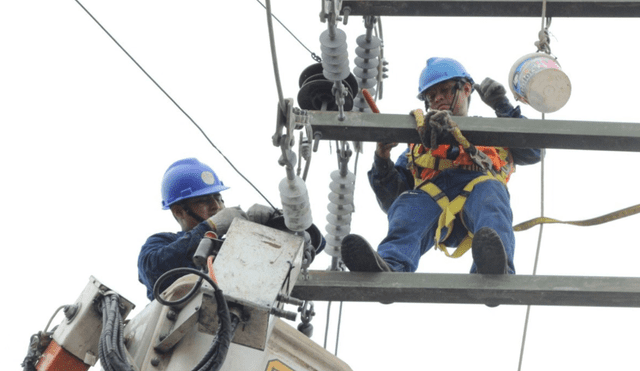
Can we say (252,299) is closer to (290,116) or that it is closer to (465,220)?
(290,116)

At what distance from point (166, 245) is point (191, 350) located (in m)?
1.31

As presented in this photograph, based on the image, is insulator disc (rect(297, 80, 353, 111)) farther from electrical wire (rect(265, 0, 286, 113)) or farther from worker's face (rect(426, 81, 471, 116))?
worker's face (rect(426, 81, 471, 116))

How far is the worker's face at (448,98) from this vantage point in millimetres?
6027

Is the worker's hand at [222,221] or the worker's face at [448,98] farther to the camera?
the worker's face at [448,98]

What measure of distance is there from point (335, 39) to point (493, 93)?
4.32 feet

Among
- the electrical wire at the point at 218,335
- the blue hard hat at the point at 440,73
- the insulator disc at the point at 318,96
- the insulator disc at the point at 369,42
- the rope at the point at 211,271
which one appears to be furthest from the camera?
the blue hard hat at the point at 440,73

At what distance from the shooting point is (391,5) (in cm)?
496

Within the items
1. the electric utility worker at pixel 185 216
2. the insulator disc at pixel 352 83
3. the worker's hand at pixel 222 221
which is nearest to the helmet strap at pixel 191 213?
the electric utility worker at pixel 185 216

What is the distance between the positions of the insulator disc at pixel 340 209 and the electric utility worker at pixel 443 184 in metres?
0.22

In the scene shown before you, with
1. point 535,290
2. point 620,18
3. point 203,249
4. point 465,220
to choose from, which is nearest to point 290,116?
point 203,249

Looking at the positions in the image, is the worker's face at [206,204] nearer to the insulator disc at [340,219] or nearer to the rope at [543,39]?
the insulator disc at [340,219]

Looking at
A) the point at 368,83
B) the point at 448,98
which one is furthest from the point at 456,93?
the point at 368,83

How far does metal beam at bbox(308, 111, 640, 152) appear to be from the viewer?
4531mm

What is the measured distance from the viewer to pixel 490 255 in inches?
173
